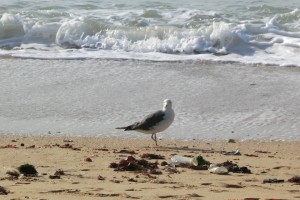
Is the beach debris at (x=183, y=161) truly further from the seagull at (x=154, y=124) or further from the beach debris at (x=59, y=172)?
the seagull at (x=154, y=124)

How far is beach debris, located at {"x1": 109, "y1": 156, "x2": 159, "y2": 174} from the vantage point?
6.49 meters

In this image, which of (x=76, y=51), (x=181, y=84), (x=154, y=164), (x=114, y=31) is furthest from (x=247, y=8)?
(x=154, y=164)

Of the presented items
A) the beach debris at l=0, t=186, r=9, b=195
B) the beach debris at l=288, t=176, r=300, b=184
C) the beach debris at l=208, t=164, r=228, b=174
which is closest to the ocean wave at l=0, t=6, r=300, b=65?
the beach debris at l=208, t=164, r=228, b=174

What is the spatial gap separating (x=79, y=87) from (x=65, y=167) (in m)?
4.40

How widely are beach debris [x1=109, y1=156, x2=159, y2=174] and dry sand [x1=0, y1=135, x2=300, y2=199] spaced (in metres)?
0.08

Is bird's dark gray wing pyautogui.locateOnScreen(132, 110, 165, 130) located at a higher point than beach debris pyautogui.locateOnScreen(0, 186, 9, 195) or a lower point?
lower

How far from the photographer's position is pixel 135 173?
20.9 ft

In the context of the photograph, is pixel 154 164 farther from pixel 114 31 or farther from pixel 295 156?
pixel 114 31

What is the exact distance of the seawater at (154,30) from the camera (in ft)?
45.3

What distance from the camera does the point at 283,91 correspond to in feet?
35.1

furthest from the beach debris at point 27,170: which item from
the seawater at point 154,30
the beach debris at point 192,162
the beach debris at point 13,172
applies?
the seawater at point 154,30

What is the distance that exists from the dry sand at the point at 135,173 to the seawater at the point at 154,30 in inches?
195

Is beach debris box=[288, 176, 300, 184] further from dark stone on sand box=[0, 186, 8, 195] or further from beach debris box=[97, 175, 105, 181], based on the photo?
dark stone on sand box=[0, 186, 8, 195]

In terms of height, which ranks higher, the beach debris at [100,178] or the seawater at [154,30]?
the beach debris at [100,178]
